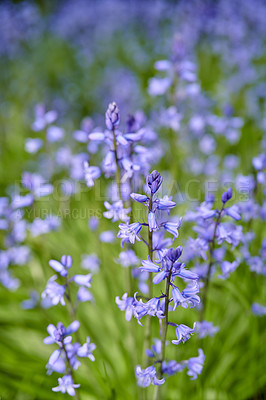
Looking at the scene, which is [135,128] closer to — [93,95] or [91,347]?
[91,347]

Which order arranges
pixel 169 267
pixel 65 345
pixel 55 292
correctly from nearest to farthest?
pixel 169 267
pixel 65 345
pixel 55 292

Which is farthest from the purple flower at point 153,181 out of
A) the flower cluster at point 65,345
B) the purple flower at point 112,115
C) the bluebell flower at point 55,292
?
the bluebell flower at point 55,292

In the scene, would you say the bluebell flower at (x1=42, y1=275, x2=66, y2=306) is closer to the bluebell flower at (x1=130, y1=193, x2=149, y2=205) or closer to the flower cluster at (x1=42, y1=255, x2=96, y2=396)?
the flower cluster at (x1=42, y1=255, x2=96, y2=396)

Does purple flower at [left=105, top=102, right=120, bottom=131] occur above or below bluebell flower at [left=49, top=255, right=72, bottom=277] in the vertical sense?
above

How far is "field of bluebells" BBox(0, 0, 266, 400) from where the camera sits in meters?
2.02

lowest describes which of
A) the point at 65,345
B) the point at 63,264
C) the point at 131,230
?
the point at 65,345

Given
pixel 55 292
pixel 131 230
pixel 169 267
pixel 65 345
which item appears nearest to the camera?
pixel 169 267

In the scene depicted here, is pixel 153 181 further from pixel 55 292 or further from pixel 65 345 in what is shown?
pixel 65 345

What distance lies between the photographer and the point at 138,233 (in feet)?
5.85

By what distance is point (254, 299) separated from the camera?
2.92 meters

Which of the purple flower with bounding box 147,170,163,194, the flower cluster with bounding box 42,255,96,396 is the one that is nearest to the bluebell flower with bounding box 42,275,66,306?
Answer: the flower cluster with bounding box 42,255,96,396

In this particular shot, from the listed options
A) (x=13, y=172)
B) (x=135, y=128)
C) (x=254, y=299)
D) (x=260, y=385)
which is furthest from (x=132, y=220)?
(x=13, y=172)

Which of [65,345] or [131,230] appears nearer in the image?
[131,230]

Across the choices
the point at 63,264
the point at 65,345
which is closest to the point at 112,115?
the point at 63,264
